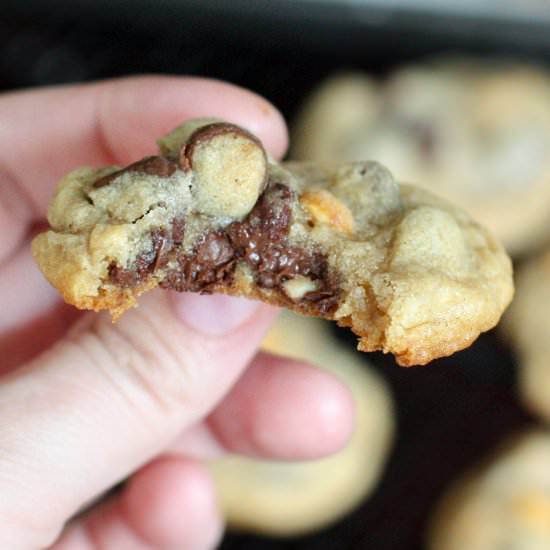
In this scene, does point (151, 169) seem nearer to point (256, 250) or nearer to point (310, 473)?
point (256, 250)

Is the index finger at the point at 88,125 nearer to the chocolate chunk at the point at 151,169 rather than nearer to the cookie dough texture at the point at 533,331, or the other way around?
the chocolate chunk at the point at 151,169

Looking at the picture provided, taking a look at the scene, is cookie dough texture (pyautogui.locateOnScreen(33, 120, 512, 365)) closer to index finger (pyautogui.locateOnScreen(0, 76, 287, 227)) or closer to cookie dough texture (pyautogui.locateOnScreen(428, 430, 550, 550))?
index finger (pyautogui.locateOnScreen(0, 76, 287, 227))

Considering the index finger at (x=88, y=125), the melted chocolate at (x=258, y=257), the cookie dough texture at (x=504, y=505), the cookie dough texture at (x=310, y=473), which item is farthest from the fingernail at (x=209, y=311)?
the cookie dough texture at (x=504, y=505)

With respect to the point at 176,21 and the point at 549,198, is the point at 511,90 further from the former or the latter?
the point at 176,21

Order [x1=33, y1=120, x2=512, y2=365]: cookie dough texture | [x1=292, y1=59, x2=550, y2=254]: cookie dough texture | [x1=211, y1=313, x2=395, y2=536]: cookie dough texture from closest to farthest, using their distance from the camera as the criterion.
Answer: [x1=33, y1=120, x2=512, y2=365]: cookie dough texture → [x1=211, y1=313, x2=395, y2=536]: cookie dough texture → [x1=292, y1=59, x2=550, y2=254]: cookie dough texture

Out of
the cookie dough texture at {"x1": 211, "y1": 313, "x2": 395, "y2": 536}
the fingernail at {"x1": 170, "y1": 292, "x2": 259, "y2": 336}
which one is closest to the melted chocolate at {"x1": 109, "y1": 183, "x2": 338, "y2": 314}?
the fingernail at {"x1": 170, "y1": 292, "x2": 259, "y2": 336}
